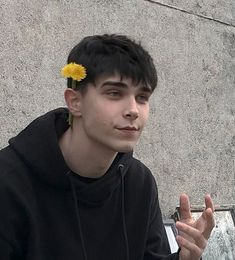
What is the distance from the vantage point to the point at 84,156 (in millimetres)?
1978

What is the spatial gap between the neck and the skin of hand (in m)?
0.33

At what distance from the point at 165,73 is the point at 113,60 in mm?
2151

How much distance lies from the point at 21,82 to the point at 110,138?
144 centimetres

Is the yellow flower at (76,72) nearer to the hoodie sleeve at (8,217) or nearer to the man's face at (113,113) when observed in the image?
the man's face at (113,113)

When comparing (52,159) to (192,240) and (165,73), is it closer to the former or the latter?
(192,240)

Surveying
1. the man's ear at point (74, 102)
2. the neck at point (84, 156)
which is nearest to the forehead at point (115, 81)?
the man's ear at point (74, 102)

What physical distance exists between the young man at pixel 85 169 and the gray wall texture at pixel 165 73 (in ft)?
3.81

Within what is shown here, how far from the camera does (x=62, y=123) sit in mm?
2084

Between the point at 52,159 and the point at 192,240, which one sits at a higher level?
the point at 52,159

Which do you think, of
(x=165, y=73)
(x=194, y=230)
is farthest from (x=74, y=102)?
(x=165, y=73)

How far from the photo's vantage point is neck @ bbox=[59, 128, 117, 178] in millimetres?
1964

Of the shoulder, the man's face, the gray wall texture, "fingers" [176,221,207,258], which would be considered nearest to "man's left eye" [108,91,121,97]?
the man's face

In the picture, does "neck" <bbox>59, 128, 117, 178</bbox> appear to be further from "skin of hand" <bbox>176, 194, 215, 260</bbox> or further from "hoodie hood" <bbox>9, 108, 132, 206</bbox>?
"skin of hand" <bbox>176, 194, 215, 260</bbox>

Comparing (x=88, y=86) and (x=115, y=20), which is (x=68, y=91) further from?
(x=115, y=20)
